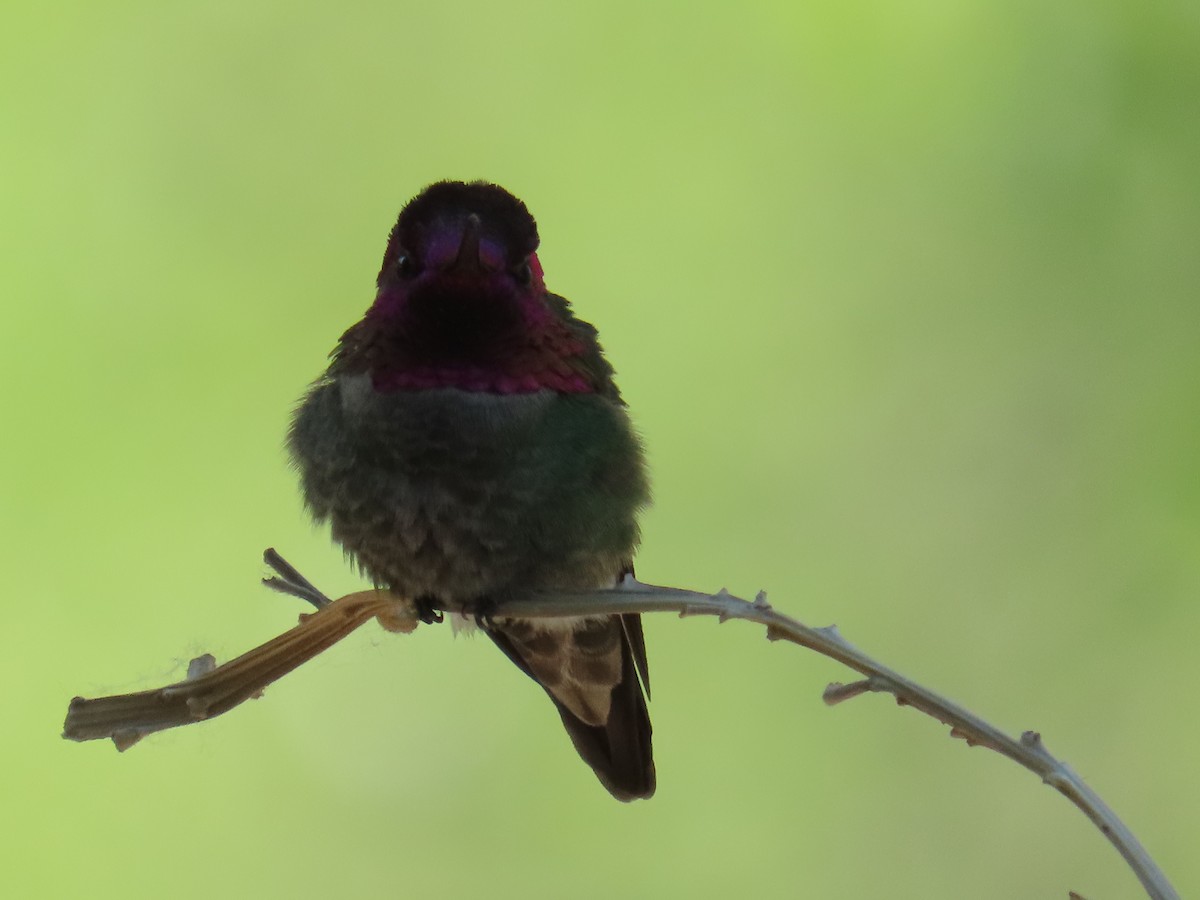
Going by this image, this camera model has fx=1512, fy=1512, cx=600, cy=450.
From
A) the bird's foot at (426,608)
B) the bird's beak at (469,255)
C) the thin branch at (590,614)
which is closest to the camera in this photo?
the thin branch at (590,614)

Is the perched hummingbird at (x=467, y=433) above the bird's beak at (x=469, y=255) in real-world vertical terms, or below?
below

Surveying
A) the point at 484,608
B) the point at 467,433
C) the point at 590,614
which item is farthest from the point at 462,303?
the point at 590,614

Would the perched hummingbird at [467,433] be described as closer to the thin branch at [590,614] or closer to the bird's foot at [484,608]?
the bird's foot at [484,608]

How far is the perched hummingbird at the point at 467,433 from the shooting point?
101 inches

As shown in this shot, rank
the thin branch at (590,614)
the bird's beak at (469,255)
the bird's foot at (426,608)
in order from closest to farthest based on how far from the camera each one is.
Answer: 1. the thin branch at (590,614)
2. the bird's beak at (469,255)
3. the bird's foot at (426,608)

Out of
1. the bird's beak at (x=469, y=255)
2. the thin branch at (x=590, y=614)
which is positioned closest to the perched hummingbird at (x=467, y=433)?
the bird's beak at (x=469, y=255)

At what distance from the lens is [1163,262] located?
4852 millimetres

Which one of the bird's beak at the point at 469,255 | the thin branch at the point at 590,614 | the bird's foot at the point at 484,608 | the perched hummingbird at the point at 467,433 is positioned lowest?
the thin branch at the point at 590,614

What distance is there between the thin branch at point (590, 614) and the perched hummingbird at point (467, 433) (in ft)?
1.30

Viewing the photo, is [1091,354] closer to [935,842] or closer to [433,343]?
[935,842]

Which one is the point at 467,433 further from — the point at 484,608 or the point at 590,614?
the point at 590,614

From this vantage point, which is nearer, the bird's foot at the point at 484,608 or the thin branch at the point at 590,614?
the thin branch at the point at 590,614

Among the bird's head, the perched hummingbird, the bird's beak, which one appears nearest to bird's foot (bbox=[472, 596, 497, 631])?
the perched hummingbird

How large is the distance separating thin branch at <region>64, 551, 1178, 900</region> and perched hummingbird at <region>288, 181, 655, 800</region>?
40cm
